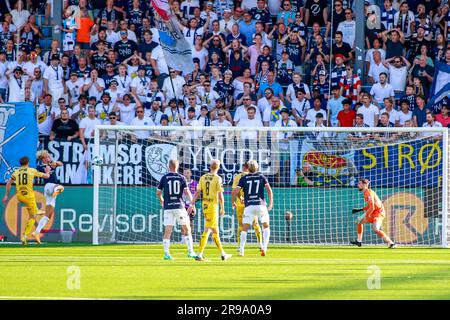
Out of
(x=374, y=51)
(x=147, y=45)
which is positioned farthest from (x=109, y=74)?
(x=374, y=51)

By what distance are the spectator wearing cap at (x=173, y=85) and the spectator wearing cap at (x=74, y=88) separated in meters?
2.21

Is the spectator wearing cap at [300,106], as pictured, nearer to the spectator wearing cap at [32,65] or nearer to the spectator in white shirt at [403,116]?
the spectator in white shirt at [403,116]

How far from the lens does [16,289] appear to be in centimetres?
1422

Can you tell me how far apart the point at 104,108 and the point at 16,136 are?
Answer: 2.48 m

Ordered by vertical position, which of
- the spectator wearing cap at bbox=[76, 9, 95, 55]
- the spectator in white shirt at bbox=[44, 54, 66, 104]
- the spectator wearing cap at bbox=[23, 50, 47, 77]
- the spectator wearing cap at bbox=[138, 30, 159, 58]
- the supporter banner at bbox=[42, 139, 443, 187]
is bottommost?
the supporter banner at bbox=[42, 139, 443, 187]

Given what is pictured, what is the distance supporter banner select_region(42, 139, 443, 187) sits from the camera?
87.3 ft

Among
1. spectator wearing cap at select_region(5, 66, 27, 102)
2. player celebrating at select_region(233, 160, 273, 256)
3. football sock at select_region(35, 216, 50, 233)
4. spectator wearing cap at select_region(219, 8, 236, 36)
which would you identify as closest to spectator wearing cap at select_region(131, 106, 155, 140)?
spectator wearing cap at select_region(5, 66, 27, 102)

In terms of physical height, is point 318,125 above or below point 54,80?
below

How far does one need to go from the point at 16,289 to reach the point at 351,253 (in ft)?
34.3

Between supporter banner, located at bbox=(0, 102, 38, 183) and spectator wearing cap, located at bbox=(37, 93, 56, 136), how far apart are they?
35.0 inches

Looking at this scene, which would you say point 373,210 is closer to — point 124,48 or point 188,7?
point 124,48

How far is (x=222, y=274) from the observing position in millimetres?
16891

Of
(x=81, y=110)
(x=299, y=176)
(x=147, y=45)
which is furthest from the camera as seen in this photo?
(x=147, y=45)

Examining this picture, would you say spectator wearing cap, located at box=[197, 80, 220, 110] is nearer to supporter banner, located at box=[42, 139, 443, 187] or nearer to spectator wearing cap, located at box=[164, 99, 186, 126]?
spectator wearing cap, located at box=[164, 99, 186, 126]
